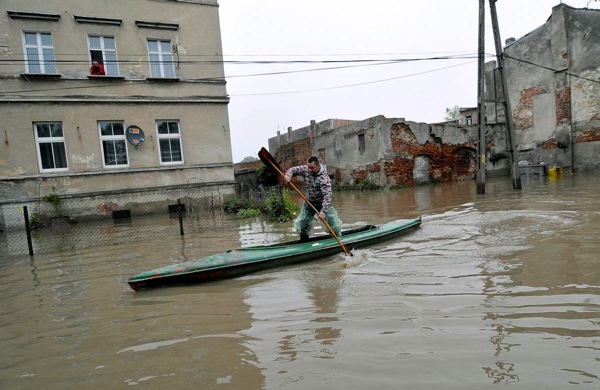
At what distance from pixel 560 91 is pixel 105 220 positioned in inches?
912

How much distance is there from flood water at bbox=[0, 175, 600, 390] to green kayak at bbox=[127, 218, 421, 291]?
153 mm

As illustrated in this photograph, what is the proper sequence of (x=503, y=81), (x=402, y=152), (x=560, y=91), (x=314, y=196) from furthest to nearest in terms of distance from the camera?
(x=560, y=91), (x=402, y=152), (x=503, y=81), (x=314, y=196)

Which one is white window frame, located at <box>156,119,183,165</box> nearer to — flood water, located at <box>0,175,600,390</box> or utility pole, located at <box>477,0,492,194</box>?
flood water, located at <box>0,175,600,390</box>

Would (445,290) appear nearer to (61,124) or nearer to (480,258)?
(480,258)

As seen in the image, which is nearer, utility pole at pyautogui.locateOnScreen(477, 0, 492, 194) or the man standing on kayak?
the man standing on kayak

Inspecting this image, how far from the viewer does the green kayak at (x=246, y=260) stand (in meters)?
4.62

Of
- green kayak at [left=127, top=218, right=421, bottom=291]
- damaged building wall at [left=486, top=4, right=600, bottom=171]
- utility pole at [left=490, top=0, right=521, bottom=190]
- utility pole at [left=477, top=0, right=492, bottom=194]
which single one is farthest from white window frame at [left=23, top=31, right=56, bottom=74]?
damaged building wall at [left=486, top=4, right=600, bottom=171]

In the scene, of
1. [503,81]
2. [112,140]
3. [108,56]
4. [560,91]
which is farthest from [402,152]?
[108,56]

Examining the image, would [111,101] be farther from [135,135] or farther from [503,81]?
[503,81]

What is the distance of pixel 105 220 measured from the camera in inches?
514

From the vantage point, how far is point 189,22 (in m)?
14.5

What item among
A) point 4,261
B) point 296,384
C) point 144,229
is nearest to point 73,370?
point 296,384

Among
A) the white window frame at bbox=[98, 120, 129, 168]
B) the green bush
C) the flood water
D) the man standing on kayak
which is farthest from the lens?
the white window frame at bbox=[98, 120, 129, 168]

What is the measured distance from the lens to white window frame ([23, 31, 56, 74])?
1238 centimetres
